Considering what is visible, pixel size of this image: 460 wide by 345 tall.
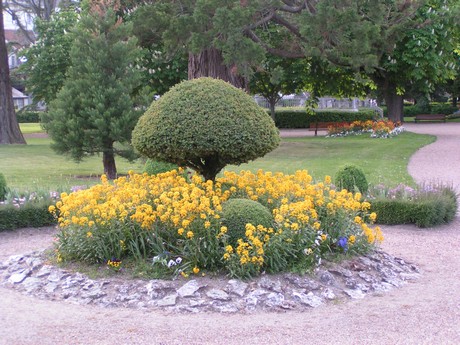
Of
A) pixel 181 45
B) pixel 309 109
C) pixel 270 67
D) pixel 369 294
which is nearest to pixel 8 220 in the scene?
pixel 369 294

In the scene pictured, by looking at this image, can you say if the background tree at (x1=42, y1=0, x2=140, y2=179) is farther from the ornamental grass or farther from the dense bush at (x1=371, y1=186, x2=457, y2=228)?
the ornamental grass

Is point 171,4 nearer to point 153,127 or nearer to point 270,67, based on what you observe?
point 270,67

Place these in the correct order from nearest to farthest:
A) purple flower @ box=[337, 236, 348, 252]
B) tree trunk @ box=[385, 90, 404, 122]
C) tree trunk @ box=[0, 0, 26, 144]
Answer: purple flower @ box=[337, 236, 348, 252], tree trunk @ box=[0, 0, 26, 144], tree trunk @ box=[385, 90, 404, 122]

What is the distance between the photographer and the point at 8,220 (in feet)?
30.1

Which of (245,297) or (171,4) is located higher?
(171,4)

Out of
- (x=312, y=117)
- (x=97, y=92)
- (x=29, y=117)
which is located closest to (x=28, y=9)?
(x=29, y=117)

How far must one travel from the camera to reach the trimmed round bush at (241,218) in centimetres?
624

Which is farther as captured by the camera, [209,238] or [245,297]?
[209,238]

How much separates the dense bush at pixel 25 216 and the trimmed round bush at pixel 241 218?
13.4ft

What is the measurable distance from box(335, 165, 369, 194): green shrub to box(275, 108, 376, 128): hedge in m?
27.6

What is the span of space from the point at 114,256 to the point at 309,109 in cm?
2885

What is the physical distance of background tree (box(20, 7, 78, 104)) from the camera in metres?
25.4

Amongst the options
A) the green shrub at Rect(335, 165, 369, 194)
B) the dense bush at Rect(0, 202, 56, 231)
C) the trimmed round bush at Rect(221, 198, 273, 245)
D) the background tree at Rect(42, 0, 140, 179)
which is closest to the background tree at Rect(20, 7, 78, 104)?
the background tree at Rect(42, 0, 140, 179)

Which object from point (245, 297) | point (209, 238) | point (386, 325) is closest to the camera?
point (386, 325)
